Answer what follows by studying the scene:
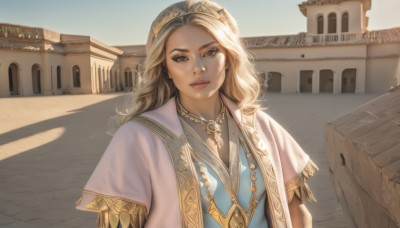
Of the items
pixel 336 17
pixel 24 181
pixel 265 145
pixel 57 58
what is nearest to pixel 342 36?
pixel 336 17

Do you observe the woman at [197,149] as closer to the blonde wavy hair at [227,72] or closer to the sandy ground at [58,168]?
the blonde wavy hair at [227,72]

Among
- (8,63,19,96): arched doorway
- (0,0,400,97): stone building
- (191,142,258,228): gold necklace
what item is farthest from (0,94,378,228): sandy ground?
(8,63,19,96): arched doorway

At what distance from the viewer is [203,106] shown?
5.86 feet

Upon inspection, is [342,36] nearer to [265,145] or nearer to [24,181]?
[24,181]

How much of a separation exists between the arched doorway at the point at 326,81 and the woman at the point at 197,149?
33.1 metres

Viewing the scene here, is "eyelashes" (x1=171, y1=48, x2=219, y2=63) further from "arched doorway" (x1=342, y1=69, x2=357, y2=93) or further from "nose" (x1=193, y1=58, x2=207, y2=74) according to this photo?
"arched doorway" (x1=342, y1=69, x2=357, y2=93)

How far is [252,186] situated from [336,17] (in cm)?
3270

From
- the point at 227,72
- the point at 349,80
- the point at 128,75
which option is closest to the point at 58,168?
the point at 227,72

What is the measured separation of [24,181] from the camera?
5668 mm

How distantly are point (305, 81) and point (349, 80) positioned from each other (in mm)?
3803

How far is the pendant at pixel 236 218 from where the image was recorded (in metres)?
1.51

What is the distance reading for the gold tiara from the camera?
1593 millimetres

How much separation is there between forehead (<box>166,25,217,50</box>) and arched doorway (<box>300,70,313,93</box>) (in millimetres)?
33181

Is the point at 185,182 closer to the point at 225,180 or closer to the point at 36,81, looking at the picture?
the point at 225,180
